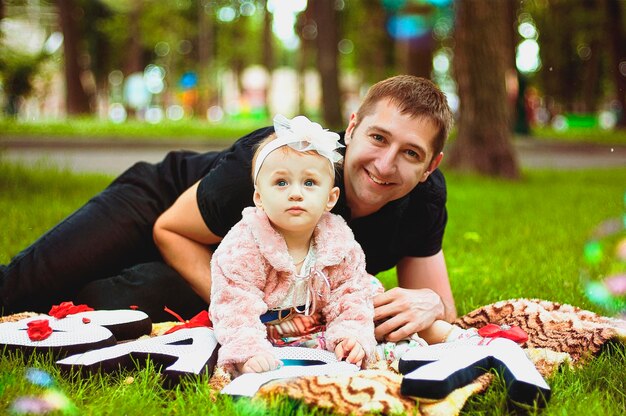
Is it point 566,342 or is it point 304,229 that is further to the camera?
point 566,342

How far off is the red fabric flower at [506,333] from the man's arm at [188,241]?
1.11 m

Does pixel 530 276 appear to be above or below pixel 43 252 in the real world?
below

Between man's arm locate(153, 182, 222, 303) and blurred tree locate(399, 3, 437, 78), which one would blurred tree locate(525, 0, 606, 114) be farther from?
man's arm locate(153, 182, 222, 303)

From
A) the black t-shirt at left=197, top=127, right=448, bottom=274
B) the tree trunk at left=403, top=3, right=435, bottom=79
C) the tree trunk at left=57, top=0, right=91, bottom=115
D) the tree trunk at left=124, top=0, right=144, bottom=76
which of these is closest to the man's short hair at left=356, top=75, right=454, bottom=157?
the black t-shirt at left=197, top=127, right=448, bottom=274

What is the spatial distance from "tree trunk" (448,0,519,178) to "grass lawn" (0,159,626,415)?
0.42 meters

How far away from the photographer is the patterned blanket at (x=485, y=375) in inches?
82.4

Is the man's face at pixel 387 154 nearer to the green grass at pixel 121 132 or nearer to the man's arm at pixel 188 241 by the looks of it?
the man's arm at pixel 188 241

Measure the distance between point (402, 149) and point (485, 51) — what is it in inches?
284

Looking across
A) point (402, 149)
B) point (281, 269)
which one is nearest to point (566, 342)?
point (402, 149)

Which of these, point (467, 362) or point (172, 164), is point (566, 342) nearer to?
point (467, 362)

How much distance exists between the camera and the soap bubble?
334 centimetres

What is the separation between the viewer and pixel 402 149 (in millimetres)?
2729

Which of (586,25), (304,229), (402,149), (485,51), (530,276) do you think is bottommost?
(530,276)

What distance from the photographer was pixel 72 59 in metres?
21.2
